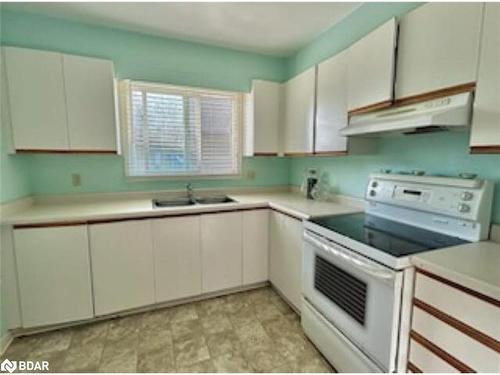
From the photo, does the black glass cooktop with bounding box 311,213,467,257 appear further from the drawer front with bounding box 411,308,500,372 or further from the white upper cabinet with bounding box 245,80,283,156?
the white upper cabinet with bounding box 245,80,283,156

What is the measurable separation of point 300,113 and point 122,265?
81.4 inches

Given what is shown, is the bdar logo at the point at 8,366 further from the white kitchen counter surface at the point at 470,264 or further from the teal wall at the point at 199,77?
the white kitchen counter surface at the point at 470,264

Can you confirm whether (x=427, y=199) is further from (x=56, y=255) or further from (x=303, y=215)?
(x=56, y=255)

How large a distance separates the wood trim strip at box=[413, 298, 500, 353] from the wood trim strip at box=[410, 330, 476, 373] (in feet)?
0.42

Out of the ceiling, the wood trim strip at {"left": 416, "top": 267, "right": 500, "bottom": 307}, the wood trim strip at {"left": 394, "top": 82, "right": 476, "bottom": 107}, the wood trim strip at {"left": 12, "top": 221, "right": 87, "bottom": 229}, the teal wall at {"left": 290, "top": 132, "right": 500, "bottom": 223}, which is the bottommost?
the wood trim strip at {"left": 416, "top": 267, "right": 500, "bottom": 307}

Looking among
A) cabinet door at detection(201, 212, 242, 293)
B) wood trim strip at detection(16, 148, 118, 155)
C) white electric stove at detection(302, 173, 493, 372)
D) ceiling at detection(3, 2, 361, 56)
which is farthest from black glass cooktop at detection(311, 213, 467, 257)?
wood trim strip at detection(16, 148, 118, 155)

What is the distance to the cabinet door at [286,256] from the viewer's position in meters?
2.09

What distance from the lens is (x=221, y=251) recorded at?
7.88ft

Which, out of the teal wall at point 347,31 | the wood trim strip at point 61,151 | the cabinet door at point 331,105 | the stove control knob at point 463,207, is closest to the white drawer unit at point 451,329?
the stove control knob at point 463,207

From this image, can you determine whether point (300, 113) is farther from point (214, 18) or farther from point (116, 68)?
point (116, 68)

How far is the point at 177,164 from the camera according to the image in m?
2.80

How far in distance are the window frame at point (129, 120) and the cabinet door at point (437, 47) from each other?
1.77m

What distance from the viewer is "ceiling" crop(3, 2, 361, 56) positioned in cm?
204

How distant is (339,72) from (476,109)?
1.06m
